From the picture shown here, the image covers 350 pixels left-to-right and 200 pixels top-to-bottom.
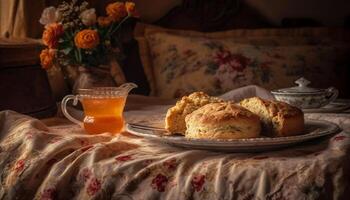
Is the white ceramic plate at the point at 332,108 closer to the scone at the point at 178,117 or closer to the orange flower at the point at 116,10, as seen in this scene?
the scone at the point at 178,117

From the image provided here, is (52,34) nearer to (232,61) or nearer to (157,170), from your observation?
(157,170)

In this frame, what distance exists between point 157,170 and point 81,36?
2.17 ft

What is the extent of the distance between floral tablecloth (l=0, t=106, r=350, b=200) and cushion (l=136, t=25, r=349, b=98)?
43.6 inches

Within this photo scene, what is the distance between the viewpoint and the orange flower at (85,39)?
1.51 m

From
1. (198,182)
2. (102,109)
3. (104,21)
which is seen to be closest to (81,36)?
(104,21)

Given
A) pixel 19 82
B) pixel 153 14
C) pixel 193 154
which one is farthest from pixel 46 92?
pixel 153 14

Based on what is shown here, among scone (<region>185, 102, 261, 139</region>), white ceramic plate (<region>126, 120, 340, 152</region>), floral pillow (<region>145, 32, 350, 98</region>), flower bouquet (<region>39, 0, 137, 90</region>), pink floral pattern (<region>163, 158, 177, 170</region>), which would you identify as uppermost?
flower bouquet (<region>39, 0, 137, 90</region>)

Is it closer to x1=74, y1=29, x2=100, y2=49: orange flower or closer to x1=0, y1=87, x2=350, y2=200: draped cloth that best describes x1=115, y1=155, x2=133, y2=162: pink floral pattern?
x1=0, y1=87, x2=350, y2=200: draped cloth

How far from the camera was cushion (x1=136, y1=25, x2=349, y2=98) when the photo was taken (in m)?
2.24

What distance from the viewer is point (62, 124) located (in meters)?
1.47

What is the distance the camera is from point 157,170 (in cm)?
96

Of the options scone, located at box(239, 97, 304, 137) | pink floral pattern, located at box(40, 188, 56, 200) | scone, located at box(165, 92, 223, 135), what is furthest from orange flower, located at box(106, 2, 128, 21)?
pink floral pattern, located at box(40, 188, 56, 200)

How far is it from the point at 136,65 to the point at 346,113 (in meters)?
1.18

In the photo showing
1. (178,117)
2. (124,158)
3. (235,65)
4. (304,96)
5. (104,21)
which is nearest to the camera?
(124,158)
